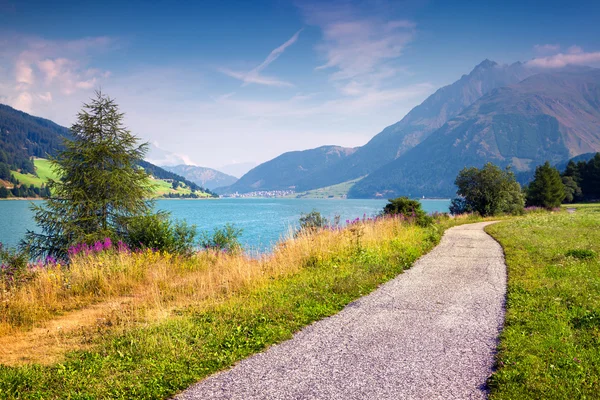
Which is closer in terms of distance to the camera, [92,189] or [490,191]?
[92,189]

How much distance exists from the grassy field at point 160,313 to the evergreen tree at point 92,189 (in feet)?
19.1

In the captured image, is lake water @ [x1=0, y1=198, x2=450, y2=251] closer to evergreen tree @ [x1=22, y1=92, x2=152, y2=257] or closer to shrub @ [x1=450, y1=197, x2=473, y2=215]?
evergreen tree @ [x1=22, y1=92, x2=152, y2=257]

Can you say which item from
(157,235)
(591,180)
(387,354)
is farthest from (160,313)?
(591,180)

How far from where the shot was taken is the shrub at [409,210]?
85.7 ft

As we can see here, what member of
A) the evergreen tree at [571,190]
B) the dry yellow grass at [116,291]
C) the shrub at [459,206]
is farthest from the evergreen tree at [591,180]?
the dry yellow grass at [116,291]

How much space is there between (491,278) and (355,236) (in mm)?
5956

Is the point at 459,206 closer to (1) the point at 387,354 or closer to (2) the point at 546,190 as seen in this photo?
(2) the point at 546,190

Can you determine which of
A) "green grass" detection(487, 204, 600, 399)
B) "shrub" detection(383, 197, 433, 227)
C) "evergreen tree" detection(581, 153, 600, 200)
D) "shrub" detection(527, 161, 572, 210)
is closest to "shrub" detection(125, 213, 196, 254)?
"green grass" detection(487, 204, 600, 399)

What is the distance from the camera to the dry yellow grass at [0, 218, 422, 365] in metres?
7.33

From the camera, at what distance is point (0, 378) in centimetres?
518

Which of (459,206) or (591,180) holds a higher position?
(591,180)

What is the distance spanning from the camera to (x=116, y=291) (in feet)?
34.8

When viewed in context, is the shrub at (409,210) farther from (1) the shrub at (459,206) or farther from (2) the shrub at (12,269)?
(2) the shrub at (12,269)

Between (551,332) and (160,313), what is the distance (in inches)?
299
